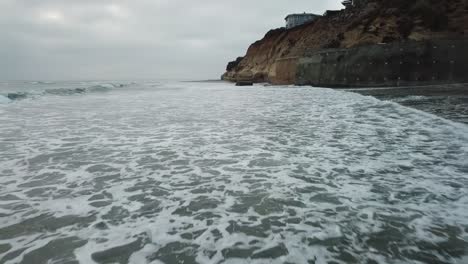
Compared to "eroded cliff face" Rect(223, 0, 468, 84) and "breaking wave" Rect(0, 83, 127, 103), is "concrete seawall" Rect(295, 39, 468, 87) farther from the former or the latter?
"breaking wave" Rect(0, 83, 127, 103)

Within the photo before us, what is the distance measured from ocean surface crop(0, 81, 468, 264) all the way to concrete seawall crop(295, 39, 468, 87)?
14.3 m

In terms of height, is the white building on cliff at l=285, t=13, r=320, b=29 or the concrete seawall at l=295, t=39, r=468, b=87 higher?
the white building on cliff at l=285, t=13, r=320, b=29

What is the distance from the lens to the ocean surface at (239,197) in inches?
95.4

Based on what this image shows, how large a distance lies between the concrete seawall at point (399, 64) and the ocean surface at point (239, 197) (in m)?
14.3

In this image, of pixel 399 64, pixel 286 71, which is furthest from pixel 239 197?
pixel 286 71

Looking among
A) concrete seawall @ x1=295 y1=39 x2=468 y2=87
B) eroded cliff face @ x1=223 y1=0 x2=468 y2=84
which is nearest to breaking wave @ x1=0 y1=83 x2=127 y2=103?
eroded cliff face @ x1=223 y1=0 x2=468 y2=84

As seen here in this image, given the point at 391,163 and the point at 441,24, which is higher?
the point at 441,24

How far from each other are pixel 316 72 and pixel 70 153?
22643mm

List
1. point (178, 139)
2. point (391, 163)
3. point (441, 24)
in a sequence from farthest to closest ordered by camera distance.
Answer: point (441, 24)
point (178, 139)
point (391, 163)

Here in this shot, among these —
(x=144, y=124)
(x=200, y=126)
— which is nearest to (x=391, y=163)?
(x=200, y=126)

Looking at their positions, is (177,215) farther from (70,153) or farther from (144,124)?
(144,124)

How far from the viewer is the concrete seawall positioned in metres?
18.5

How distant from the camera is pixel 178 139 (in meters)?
6.60

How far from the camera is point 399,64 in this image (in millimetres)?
19812
